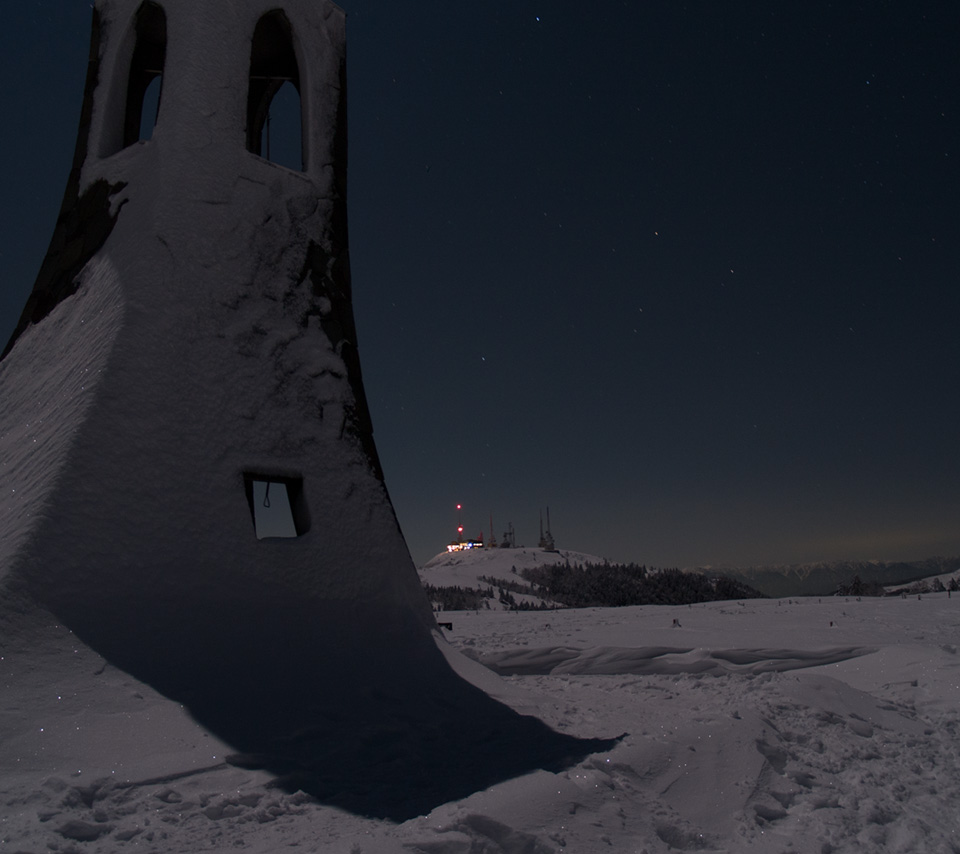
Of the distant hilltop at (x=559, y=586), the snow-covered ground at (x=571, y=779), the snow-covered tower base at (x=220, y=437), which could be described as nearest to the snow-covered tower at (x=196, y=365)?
the snow-covered tower base at (x=220, y=437)

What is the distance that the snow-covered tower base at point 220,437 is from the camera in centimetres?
371

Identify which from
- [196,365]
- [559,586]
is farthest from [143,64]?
[559,586]

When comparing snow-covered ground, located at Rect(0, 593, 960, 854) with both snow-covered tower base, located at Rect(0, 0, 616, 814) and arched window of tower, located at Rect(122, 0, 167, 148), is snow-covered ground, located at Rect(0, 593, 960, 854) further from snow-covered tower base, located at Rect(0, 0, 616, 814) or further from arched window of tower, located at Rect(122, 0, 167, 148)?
arched window of tower, located at Rect(122, 0, 167, 148)

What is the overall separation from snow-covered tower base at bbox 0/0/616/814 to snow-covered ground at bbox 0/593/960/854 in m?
0.29

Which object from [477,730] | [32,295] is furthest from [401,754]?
[32,295]

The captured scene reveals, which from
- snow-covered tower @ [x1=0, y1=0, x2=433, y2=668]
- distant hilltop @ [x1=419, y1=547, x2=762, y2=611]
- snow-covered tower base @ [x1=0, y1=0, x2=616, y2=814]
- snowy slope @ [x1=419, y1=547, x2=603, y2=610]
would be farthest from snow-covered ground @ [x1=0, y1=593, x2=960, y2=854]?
snowy slope @ [x1=419, y1=547, x2=603, y2=610]

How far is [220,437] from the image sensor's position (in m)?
4.73

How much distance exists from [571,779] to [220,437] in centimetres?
330

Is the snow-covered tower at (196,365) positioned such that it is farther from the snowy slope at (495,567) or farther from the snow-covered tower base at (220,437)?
the snowy slope at (495,567)

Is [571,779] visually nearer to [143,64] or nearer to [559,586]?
[143,64]

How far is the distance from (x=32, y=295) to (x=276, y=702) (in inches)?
184

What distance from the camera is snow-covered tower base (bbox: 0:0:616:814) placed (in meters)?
3.71

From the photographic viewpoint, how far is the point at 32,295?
6066 millimetres

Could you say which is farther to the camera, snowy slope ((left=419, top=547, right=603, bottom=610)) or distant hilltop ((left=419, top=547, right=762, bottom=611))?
snowy slope ((left=419, top=547, right=603, bottom=610))
